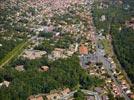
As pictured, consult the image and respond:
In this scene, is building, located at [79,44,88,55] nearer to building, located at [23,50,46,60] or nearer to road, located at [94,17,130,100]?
road, located at [94,17,130,100]

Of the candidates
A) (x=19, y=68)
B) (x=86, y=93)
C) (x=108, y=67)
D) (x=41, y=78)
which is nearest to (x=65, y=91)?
(x=86, y=93)

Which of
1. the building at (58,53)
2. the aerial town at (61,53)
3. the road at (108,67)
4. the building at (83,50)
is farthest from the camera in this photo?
the building at (83,50)

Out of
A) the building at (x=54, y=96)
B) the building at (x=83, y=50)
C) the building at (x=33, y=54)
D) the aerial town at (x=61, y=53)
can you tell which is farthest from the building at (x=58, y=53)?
the building at (x=54, y=96)

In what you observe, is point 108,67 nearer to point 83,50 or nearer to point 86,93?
point 83,50

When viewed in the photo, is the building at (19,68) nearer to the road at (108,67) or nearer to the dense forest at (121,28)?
the road at (108,67)

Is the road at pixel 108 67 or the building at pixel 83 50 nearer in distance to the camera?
the road at pixel 108 67

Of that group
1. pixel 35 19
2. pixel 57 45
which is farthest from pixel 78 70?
pixel 35 19

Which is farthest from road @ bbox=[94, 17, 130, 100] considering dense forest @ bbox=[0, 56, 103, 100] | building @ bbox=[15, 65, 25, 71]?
building @ bbox=[15, 65, 25, 71]
